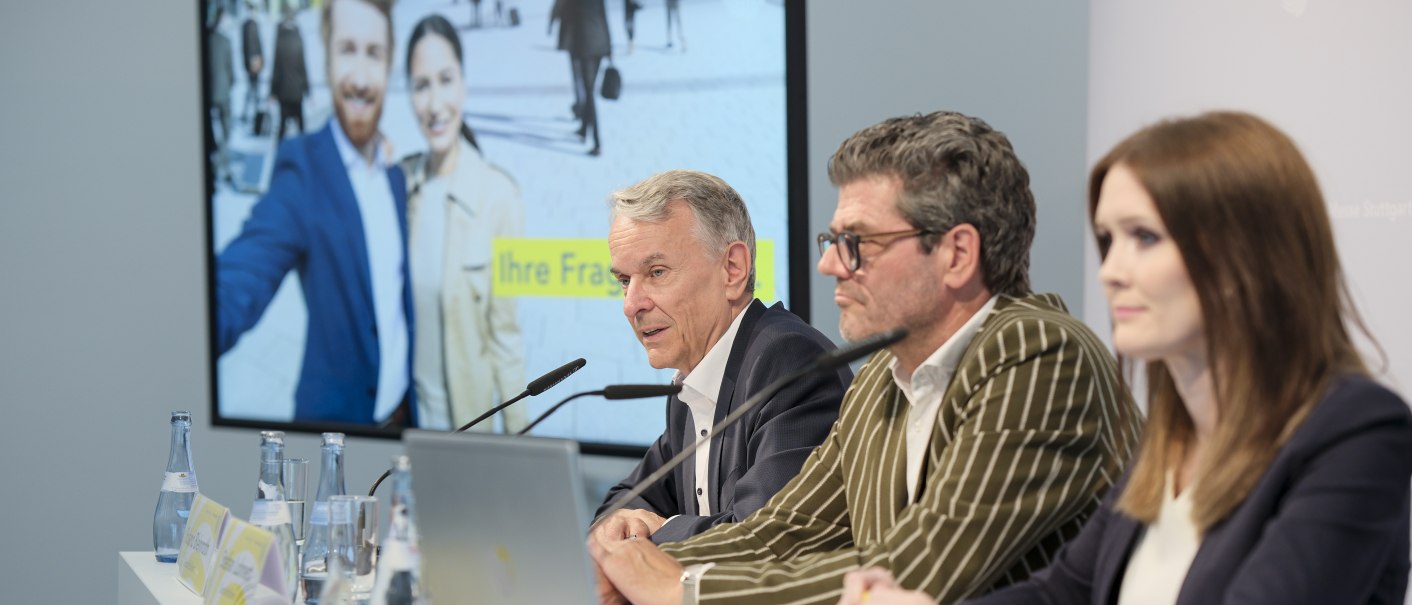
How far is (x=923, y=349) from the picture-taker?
5.85 feet

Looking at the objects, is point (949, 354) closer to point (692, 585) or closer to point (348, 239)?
point (692, 585)

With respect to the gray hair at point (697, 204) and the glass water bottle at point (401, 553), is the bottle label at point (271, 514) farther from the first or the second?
the gray hair at point (697, 204)

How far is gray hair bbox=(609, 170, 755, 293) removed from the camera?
251 cm

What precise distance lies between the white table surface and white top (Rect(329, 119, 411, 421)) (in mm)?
1882

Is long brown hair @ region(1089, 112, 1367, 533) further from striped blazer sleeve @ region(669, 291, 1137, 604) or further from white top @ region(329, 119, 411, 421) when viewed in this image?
white top @ region(329, 119, 411, 421)

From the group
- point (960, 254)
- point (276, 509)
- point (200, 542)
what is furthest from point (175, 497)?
point (960, 254)

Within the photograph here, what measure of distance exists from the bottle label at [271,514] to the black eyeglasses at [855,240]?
0.85 meters

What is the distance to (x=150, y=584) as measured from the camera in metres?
2.13

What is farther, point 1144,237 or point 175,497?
point 175,497

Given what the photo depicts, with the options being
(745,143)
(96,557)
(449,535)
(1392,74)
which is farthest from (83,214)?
(1392,74)

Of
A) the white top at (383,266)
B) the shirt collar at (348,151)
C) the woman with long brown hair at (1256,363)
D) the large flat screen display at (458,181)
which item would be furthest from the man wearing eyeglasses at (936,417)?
the shirt collar at (348,151)

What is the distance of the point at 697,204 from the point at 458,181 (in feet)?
5.85

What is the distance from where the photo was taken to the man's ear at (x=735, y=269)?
2.54 meters

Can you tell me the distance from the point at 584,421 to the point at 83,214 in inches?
95.9
